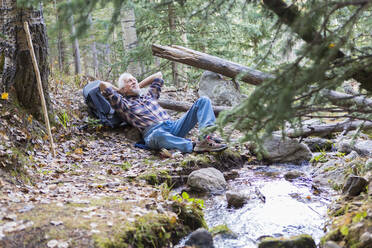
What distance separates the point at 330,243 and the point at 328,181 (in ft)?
7.32

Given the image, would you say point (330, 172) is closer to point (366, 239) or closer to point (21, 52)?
point (366, 239)

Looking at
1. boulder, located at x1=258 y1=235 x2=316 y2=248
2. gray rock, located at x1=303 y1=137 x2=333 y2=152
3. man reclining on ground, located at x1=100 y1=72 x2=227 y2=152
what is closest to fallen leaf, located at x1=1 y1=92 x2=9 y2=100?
man reclining on ground, located at x1=100 y1=72 x2=227 y2=152

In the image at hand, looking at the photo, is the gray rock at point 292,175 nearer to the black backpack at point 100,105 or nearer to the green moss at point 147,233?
the green moss at point 147,233

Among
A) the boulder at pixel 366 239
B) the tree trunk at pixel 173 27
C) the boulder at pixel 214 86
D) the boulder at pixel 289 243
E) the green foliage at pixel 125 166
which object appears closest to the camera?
the boulder at pixel 366 239

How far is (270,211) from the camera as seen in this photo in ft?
13.7

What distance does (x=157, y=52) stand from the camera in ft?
23.8

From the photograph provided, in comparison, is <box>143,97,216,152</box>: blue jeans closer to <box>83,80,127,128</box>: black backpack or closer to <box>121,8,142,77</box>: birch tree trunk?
<box>83,80,127,128</box>: black backpack

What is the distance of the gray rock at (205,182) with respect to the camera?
16.1 ft

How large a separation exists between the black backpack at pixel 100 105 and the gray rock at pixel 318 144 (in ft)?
14.5

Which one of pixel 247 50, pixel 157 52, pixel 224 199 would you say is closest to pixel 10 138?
pixel 224 199

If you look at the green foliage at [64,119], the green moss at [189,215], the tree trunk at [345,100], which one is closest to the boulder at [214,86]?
the green foliage at [64,119]

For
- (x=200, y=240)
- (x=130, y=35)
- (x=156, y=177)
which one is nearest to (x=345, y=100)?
(x=200, y=240)

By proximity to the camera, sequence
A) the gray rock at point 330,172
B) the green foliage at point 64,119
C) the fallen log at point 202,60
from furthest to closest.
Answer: the fallen log at point 202,60
the green foliage at point 64,119
the gray rock at point 330,172

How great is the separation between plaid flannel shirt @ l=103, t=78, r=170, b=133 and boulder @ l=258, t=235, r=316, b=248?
13.1ft
